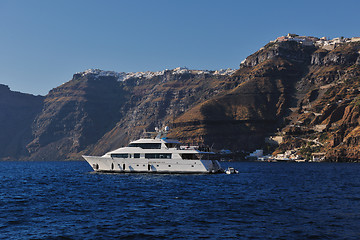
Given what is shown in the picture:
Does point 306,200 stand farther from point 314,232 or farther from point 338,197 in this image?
point 314,232

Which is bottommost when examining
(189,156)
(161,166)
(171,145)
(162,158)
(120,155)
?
(161,166)

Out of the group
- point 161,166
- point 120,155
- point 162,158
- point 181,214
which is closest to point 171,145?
point 162,158

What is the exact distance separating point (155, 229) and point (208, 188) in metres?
24.8

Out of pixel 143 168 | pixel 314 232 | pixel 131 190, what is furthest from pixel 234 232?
pixel 143 168

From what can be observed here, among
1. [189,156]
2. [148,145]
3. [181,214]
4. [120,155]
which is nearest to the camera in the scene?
[181,214]

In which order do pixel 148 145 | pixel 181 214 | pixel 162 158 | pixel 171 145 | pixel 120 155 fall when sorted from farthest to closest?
pixel 120 155 → pixel 148 145 → pixel 171 145 → pixel 162 158 → pixel 181 214

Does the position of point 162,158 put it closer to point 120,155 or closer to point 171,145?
point 171,145

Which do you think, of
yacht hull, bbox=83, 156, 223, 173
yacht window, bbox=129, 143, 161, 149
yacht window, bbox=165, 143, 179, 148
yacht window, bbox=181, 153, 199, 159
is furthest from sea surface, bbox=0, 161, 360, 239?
yacht window, bbox=129, 143, 161, 149

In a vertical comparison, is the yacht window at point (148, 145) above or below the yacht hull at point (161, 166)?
above

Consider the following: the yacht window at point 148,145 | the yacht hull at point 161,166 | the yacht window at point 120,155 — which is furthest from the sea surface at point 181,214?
the yacht window at point 120,155

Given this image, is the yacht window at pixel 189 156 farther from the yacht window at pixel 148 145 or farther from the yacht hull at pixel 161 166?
the yacht window at pixel 148 145

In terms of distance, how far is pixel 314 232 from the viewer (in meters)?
25.0

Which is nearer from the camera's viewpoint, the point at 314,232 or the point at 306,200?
the point at 314,232

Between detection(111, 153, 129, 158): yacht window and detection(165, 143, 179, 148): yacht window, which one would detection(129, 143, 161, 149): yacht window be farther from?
detection(111, 153, 129, 158): yacht window
